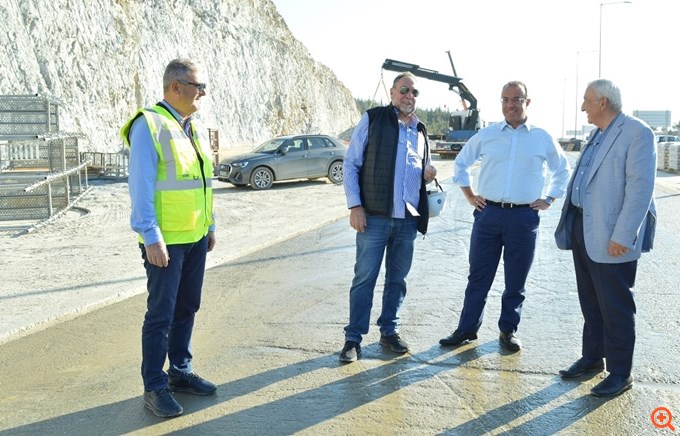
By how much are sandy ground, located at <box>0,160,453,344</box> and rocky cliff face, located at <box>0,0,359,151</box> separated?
12.4ft

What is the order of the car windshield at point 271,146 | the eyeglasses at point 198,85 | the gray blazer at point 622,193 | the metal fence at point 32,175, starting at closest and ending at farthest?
1. the eyeglasses at point 198,85
2. the gray blazer at point 622,193
3. the metal fence at point 32,175
4. the car windshield at point 271,146

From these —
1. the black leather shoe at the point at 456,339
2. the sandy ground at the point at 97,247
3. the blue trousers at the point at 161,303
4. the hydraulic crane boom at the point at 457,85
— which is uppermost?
the hydraulic crane boom at the point at 457,85

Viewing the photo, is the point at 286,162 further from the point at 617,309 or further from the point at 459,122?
the point at 459,122

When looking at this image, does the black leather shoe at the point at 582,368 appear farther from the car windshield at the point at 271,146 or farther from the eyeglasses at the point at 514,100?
the car windshield at the point at 271,146

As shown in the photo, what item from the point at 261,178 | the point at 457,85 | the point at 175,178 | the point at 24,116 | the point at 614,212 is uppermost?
the point at 457,85

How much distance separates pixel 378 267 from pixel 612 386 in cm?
172

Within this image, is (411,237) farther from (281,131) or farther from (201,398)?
(281,131)

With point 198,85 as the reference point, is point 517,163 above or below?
below

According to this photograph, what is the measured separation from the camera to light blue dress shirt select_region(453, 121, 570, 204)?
15.9 ft

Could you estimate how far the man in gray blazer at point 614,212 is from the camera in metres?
3.95

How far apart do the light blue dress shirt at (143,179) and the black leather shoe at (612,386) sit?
109 inches

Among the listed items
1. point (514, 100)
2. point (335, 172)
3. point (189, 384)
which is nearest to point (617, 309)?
point (514, 100)

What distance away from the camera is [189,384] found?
4.11 meters

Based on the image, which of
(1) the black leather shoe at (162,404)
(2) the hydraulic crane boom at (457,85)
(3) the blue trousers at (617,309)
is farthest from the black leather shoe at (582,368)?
(2) the hydraulic crane boom at (457,85)
